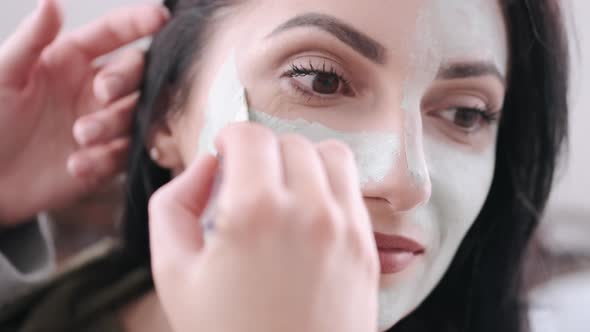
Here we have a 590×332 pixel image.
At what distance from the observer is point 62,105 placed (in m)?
0.85

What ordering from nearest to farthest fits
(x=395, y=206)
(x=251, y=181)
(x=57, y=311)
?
(x=251, y=181), (x=395, y=206), (x=57, y=311)

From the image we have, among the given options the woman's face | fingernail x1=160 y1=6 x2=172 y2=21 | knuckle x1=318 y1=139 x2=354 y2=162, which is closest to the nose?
the woman's face

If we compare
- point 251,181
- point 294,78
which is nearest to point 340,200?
point 251,181

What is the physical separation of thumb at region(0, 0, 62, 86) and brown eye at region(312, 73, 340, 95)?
39cm

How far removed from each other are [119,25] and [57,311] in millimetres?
393

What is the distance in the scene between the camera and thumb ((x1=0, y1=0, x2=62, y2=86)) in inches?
29.7

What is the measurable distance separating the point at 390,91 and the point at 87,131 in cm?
43

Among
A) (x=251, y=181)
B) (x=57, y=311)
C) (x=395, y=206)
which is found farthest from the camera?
(x=57, y=311)

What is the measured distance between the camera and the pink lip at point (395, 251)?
0.57m

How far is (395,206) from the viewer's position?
540mm

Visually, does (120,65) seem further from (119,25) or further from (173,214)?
(173,214)

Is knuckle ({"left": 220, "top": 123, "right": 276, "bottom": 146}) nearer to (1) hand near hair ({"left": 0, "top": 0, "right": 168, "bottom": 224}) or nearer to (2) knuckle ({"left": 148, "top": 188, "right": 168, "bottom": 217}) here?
(2) knuckle ({"left": 148, "top": 188, "right": 168, "bottom": 217})

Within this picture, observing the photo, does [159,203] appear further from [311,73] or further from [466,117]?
[466,117]

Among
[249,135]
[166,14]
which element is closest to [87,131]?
[166,14]
